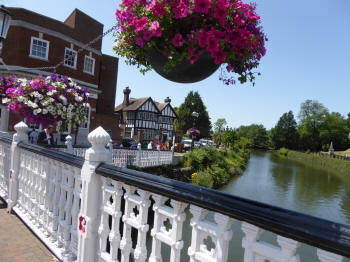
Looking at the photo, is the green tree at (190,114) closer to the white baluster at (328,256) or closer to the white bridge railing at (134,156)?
the white bridge railing at (134,156)

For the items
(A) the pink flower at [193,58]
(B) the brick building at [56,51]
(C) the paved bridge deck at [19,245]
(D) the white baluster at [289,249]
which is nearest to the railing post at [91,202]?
(C) the paved bridge deck at [19,245]

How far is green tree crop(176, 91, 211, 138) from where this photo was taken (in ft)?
164

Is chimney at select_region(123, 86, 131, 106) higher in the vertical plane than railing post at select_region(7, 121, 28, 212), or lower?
higher

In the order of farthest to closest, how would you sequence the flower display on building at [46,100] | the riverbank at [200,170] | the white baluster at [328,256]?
the riverbank at [200,170] < the flower display on building at [46,100] < the white baluster at [328,256]

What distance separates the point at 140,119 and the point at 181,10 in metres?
34.0

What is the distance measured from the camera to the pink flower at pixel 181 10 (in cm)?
142

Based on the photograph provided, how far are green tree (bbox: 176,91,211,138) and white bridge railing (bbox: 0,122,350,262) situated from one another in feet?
152

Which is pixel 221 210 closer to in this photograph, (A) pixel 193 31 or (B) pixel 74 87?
(A) pixel 193 31

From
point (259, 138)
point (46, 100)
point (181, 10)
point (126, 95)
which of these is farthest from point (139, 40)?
point (259, 138)

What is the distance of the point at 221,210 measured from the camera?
1279mm

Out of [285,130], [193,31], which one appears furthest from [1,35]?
[285,130]

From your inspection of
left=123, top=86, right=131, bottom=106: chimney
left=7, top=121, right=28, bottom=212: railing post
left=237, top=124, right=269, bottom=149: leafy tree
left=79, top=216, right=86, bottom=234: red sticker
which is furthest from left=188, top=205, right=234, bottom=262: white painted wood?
left=237, top=124, right=269, bottom=149: leafy tree

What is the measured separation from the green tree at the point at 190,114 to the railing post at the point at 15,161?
46116mm

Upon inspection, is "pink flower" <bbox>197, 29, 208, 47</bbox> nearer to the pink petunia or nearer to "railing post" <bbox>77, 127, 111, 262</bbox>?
the pink petunia
